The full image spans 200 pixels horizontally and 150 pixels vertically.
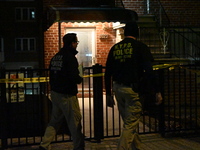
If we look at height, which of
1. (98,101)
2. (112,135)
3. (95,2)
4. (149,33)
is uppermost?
(95,2)

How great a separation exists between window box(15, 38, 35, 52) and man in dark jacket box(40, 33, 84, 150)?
1993 centimetres

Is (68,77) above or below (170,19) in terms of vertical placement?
below

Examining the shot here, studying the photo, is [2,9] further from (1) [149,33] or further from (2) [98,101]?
(2) [98,101]

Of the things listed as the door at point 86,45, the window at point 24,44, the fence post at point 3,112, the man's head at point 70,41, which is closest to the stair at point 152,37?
the door at point 86,45

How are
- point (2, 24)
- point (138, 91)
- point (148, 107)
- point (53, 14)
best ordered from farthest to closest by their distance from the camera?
point (2, 24) → point (53, 14) → point (148, 107) → point (138, 91)

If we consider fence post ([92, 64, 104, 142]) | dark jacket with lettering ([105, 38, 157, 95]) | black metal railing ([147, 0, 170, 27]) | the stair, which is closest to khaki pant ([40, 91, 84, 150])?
dark jacket with lettering ([105, 38, 157, 95])

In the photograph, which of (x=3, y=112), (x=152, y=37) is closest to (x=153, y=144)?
(x=3, y=112)

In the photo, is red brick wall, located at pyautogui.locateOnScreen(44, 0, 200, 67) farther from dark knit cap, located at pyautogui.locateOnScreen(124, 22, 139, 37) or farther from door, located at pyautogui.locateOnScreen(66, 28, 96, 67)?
dark knit cap, located at pyautogui.locateOnScreen(124, 22, 139, 37)

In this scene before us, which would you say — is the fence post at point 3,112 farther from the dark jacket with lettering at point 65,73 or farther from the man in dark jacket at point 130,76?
the man in dark jacket at point 130,76

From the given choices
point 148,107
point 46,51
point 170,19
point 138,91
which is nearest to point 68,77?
point 138,91

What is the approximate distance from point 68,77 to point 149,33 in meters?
6.61

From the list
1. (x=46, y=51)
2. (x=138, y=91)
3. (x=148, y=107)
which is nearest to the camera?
(x=138, y=91)

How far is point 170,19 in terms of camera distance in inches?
533

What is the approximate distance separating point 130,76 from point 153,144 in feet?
6.41
